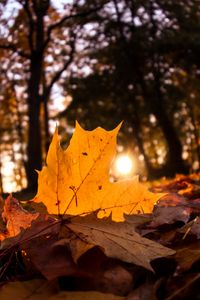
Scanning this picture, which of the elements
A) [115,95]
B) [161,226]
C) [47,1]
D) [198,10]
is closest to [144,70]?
[115,95]

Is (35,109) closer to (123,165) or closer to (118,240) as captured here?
(123,165)

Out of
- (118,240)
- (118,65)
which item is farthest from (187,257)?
(118,65)

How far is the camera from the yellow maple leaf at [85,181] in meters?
0.92

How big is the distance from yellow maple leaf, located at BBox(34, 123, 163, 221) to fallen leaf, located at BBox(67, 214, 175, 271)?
0.09 feet

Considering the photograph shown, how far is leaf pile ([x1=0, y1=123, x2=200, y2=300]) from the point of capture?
807 millimetres

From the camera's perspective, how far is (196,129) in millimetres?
22297

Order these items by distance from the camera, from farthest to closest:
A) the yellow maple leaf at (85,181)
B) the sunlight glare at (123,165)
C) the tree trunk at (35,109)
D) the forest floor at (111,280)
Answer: the sunlight glare at (123,165) < the tree trunk at (35,109) < the yellow maple leaf at (85,181) < the forest floor at (111,280)

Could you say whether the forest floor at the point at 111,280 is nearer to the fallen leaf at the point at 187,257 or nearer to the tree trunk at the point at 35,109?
the fallen leaf at the point at 187,257

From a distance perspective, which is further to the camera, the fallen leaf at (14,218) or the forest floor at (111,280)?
the fallen leaf at (14,218)

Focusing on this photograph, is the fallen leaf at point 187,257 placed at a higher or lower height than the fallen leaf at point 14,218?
lower

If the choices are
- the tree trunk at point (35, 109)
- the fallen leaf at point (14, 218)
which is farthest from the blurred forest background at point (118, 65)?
the fallen leaf at point (14, 218)

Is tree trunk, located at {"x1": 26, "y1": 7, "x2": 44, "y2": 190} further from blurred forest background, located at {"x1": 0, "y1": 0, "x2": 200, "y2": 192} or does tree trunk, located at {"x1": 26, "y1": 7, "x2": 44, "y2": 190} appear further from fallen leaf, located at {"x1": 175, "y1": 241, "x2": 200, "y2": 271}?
fallen leaf, located at {"x1": 175, "y1": 241, "x2": 200, "y2": 271}

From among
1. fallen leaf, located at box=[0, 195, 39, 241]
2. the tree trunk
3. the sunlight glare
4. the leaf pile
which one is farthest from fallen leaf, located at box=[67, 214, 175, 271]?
the sunlight glare

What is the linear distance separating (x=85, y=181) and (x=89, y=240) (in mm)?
140
